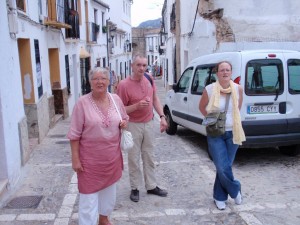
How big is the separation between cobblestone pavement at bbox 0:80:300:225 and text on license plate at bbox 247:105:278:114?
939 millimetres

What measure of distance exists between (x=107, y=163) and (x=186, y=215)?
4.47 feet

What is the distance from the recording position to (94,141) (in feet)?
10.8

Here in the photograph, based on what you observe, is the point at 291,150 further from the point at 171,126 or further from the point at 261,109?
the point at 171,126

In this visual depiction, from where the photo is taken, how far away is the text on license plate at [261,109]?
5.79m

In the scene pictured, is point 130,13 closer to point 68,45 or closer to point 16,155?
point 68,45

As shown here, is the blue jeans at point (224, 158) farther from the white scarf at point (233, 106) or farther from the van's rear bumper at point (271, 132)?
the van's rear bumper at point (271, 132)

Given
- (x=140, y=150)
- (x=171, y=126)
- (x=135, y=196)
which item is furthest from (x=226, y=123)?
(x=171, y=126)

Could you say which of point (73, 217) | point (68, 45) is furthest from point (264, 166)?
point (68, 45)

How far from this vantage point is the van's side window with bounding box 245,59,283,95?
5.82 m

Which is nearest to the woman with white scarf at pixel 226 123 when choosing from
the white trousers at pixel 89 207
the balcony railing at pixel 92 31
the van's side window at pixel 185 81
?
the white trousers at pixel 89 207

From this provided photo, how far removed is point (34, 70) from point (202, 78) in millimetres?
3675

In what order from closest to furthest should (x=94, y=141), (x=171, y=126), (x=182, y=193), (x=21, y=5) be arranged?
(x=94, y=141), (x=182, y=193), (x=21, y=5), (x=171, y=126)

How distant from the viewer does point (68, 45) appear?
13.8m

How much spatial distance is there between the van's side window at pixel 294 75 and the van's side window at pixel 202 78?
4.28 feet
